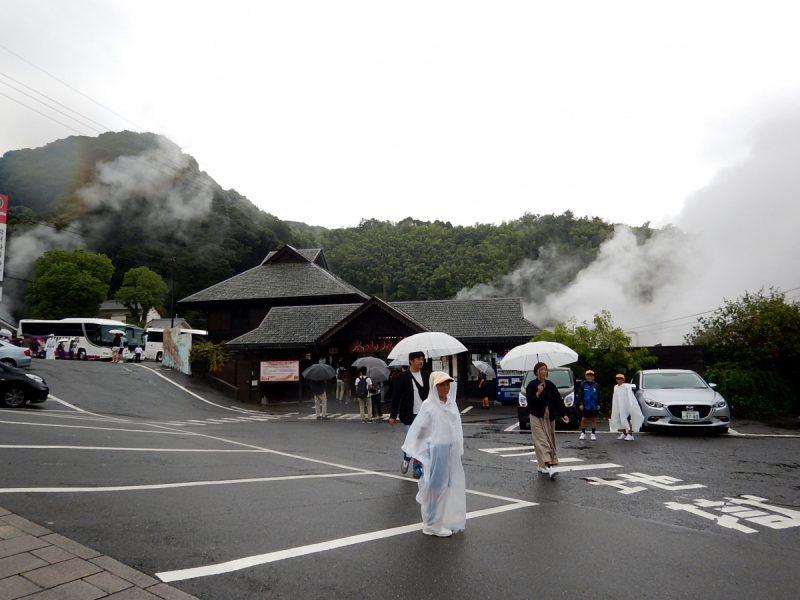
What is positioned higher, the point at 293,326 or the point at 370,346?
the point at 293,326

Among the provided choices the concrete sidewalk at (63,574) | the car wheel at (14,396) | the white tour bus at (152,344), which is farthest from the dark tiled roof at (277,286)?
the concrete sidewalk at (63,574)

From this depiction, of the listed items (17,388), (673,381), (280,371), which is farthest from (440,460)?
(280,371)

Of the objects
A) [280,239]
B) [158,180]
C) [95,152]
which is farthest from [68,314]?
[95,152]

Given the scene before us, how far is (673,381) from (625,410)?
2615 millimetres

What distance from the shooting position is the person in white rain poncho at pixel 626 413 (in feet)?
41.0

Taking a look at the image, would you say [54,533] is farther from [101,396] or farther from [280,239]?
[280,239]

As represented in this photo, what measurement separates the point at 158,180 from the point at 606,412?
89.2 metres

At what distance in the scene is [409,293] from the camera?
67.2m

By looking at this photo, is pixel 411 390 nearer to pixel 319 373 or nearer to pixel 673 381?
pixel 673 381

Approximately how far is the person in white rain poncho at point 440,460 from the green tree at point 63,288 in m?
66.8

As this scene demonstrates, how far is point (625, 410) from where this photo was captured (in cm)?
1255

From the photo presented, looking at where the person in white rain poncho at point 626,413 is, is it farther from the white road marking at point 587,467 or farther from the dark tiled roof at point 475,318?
the dark tiled roof at point 475,318

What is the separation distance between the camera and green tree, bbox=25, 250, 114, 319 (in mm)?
62000

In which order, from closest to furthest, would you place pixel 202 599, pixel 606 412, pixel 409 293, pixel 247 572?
pixel 202 599 → pixel 247 572 → pixel 606 412 → pixel 409 293
